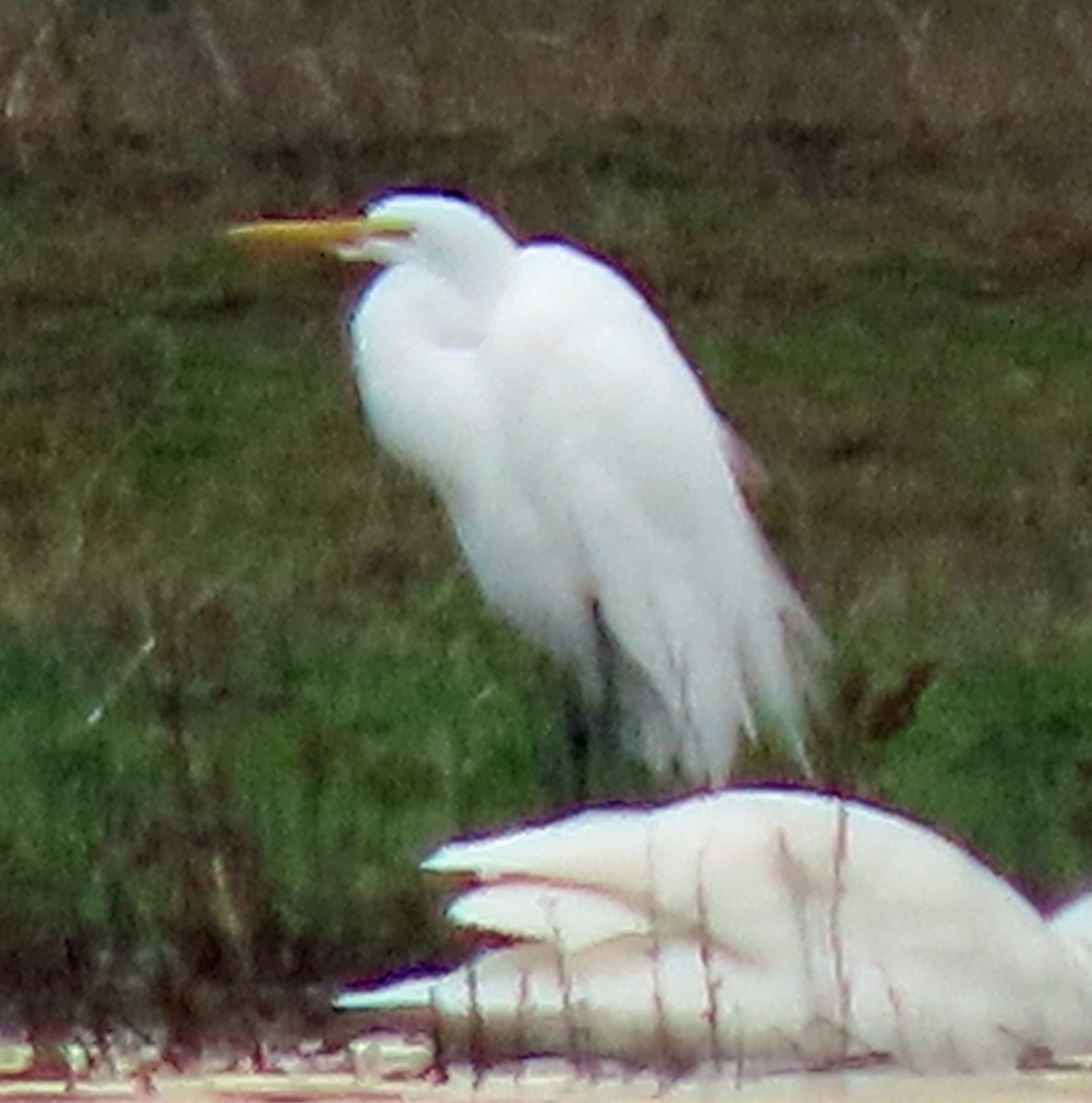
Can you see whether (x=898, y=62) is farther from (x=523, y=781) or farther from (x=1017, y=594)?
(x=523, y=781)

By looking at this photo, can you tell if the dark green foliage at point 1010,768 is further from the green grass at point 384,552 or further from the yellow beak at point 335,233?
the yellow beak at point 335,233

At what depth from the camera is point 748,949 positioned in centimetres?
220

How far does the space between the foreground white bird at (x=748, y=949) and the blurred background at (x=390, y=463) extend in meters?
0.28

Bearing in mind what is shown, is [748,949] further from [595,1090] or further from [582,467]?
[582,467]

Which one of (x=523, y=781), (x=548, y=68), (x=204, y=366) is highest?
(x=548, y=68)

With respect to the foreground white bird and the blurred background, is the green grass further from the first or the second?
the foreground white bird

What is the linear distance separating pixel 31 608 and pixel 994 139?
3.32 metres

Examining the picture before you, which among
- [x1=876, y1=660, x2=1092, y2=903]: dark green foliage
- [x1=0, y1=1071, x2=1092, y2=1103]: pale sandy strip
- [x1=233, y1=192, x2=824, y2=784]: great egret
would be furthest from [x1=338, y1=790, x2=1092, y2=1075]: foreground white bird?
[x1=233, y1=192, x2=824, y2=784]: great egret

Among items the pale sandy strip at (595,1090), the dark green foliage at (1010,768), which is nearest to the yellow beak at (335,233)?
→ the dark green foliage at (1010,768)

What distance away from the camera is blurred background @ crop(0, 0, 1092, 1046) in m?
4.11

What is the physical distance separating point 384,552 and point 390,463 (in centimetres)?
51

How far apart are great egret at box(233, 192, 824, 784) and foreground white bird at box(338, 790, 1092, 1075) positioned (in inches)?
A: 93.5

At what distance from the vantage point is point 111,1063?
75.4 inches

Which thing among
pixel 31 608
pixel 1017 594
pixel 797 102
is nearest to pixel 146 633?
pixel 31 608
